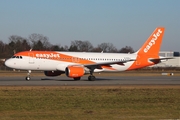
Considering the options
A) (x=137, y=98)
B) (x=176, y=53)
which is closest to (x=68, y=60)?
(x=137, y=98)

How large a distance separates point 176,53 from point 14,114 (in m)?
117

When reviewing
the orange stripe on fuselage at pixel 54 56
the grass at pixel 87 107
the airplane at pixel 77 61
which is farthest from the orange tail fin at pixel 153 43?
the grass at pixel 87 107

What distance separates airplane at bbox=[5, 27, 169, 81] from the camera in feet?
138

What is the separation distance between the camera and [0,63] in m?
95.5

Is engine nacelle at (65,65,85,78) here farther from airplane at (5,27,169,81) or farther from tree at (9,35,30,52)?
tree at (9,35,30,52)

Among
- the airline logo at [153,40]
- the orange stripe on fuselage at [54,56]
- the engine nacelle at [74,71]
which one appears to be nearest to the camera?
the engine nacelle at [74,71]

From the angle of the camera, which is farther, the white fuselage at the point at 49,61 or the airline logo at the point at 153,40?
the airline logo at the point at 153,40

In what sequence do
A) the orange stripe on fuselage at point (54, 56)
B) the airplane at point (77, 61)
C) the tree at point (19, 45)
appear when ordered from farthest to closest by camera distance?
the tree at point (19, 45) → the orange stripe on fuselage at point (54, 56) → the airplane at point (77, 61)

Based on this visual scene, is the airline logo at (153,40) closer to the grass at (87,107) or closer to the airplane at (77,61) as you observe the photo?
the airplane at (77,61)

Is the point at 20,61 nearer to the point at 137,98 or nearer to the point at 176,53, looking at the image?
the point at 137,98

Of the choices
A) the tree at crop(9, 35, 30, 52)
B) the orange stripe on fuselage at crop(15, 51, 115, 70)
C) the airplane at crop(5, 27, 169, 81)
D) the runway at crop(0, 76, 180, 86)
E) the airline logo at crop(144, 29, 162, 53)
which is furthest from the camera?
the tree at crop(9, 35, 30, 52)

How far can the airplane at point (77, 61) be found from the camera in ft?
138

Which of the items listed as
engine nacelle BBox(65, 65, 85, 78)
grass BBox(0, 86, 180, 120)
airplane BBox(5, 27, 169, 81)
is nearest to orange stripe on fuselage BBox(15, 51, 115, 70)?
airplane BBox(5, 27, 169, 81)

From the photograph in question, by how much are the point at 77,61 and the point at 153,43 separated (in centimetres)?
1091
